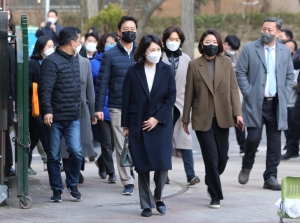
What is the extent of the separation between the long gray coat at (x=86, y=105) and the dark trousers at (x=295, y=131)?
14.3 feet

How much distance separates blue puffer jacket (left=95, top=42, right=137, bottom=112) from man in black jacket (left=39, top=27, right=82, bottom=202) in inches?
22.8

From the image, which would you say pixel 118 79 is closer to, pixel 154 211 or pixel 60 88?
pixel 60 88

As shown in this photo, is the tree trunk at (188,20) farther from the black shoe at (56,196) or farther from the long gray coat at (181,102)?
the black shoe at (56,196)

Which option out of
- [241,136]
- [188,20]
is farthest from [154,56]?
[188,20]

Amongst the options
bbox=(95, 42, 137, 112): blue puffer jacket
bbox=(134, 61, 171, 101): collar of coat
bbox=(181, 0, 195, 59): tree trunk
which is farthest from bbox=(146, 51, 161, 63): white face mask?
bbox=(181, 0, 195, 59): tree trunk

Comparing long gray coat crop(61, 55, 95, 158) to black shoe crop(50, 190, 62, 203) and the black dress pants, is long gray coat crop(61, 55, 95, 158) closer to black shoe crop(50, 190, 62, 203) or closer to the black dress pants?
black shoe crop(50, 190, 62, 203)

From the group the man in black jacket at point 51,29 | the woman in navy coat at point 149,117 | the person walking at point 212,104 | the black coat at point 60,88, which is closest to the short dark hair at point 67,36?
the black coat at point 60,88

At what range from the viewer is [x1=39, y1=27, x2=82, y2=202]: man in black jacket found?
823 cm

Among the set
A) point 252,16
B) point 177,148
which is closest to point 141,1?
point 252,16

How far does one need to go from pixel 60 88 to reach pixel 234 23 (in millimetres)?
27561

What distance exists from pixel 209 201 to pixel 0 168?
2.29 m

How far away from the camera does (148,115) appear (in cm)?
766

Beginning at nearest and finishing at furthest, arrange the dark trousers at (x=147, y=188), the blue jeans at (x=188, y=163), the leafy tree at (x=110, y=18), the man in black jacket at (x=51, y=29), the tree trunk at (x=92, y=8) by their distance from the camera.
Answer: the dark trousers at (x=147, y=188)
the blue jeans at (x=188, y=163)
the man in black jacket at (x=51, y=29)
the leafy tree at (x=110, y=18)
the tree trunk at (x=92, y=8)

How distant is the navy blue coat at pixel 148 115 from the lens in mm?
7629
